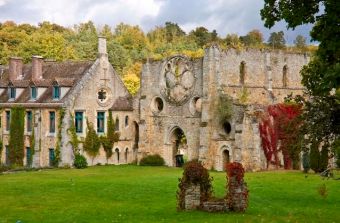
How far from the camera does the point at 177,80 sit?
184ft

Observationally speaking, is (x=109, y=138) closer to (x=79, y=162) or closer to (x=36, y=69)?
(x=79, y=162)

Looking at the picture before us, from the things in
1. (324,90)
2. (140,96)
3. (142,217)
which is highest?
(140,96)

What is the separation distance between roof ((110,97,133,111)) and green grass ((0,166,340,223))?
49.6 ft

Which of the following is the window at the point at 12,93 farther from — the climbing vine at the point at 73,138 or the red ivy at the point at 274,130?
the red ivy at the point at 274,130

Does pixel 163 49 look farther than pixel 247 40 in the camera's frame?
No

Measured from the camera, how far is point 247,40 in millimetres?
140750

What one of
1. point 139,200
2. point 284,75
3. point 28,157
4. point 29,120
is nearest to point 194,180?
point 139,200

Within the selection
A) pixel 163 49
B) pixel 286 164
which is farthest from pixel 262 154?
pixel 163 49

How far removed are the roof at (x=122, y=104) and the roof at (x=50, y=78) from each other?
4074 millimetres

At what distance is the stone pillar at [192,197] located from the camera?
26953 mm

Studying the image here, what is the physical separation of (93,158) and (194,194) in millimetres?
30249

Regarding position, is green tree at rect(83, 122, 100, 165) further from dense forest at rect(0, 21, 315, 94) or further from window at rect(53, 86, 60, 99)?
dense forest at rect(0, 21, 315, 94)

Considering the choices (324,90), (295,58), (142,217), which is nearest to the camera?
(324,90)

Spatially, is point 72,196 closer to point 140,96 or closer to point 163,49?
point 140,96
